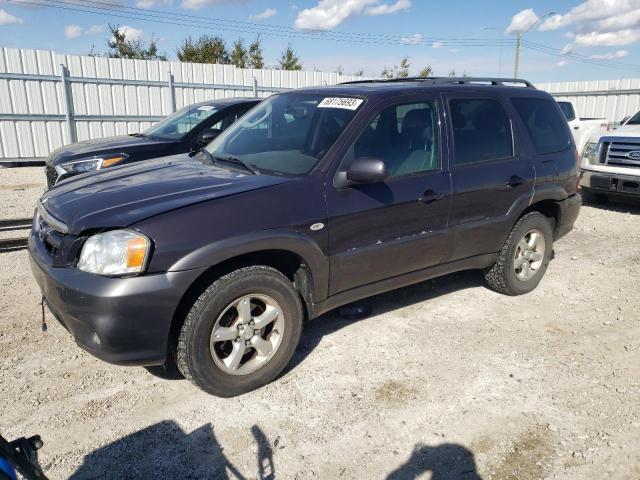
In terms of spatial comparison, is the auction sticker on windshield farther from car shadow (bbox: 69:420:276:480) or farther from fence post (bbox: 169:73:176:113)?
fence post (bbox: 169:73:176:113)

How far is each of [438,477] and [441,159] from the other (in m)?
2.27

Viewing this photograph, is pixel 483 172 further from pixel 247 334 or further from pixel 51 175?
pixel 51 175

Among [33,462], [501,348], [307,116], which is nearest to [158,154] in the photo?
[307,116]

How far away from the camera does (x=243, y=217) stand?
294 cm

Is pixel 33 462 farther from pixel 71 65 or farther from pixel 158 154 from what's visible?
pixel 71 65

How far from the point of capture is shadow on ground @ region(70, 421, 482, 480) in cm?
252

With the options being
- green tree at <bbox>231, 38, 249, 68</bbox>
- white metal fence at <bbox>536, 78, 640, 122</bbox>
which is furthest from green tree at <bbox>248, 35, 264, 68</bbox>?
white metal fence at <bbox>536, 78, 640, 122</bbox>

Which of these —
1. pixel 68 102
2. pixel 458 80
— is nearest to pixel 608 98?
pixel 458 80

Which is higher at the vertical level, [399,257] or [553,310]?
[399,257]

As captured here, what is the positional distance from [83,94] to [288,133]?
11.8 metres

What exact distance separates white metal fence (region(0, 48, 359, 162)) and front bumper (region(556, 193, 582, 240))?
12399 mm

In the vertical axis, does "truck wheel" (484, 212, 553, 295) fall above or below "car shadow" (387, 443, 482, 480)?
above

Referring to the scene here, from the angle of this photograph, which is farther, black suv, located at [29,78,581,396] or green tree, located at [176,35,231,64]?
green tree, located at [176,35,231,64]

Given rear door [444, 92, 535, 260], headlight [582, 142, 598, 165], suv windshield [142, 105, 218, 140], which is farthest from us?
headlight [582, 142, 598, 165]
